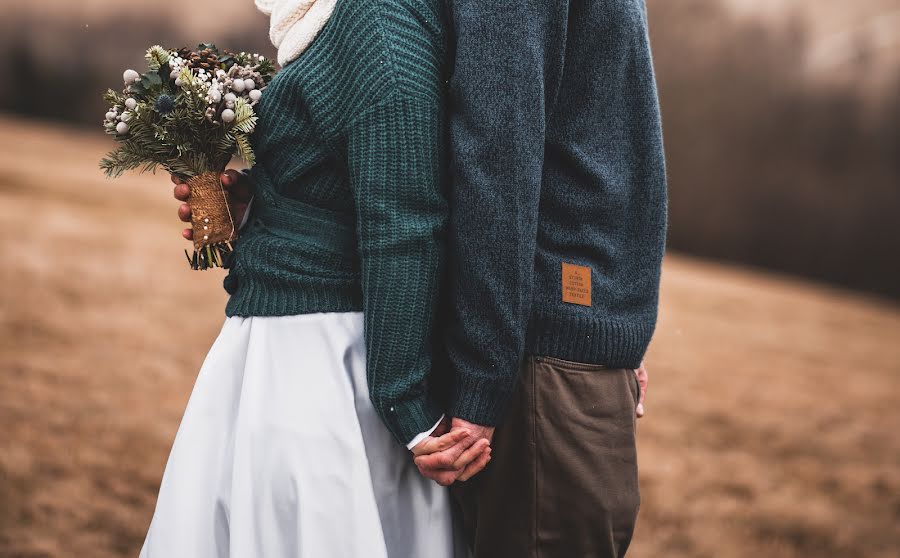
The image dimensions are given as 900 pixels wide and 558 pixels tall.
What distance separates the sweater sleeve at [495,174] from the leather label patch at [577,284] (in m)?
0.08

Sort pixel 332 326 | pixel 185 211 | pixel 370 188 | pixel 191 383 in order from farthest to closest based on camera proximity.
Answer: pixel 191 383
pixel 185 211
pixel 332 326
pixel 370 188

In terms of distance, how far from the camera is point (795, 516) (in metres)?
3.11

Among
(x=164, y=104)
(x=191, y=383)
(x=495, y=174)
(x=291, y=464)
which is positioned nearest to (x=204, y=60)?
(x=164, y=104)

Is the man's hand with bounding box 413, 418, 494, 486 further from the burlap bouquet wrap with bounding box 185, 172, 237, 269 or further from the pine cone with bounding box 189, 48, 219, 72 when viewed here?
the pine cone with bounding box 189, 48, 219, 72

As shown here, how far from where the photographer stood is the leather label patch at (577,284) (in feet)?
3.99

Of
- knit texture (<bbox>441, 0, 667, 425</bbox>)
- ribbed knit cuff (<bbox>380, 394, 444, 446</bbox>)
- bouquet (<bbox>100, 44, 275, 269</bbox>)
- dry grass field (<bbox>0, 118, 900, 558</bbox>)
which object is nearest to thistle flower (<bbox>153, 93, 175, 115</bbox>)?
bouquet (<bbox>100, 44, 275, 269</bbox>)

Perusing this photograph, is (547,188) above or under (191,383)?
above

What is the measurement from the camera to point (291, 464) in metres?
1.17

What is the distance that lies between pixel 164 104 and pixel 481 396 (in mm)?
628

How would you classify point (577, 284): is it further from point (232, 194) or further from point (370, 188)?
point (232, 194)

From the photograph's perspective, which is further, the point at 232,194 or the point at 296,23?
the point at 232,194

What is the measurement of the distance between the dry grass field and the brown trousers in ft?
2.41

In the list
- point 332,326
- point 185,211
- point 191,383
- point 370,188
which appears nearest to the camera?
point 370,188

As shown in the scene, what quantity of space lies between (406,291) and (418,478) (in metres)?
0.33
